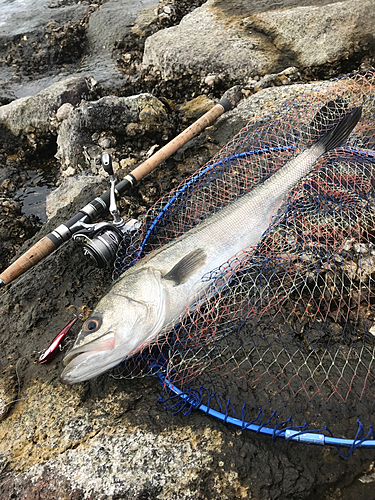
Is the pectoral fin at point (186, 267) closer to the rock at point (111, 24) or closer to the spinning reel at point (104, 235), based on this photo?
the spinning reel at point (104, 235)

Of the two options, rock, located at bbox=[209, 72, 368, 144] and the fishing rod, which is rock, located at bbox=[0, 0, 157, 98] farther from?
the fishing rod

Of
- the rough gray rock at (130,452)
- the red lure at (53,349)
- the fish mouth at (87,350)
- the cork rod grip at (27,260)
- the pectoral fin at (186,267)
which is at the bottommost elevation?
the rough gray rock at (130,452)

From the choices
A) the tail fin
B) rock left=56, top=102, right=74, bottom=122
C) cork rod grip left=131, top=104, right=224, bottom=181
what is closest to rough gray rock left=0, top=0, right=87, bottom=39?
rock left=56, top=102, right=74, bottom=122

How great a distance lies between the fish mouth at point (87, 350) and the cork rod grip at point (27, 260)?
4.31ft

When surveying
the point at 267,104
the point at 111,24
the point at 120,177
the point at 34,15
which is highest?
the point at 34,15

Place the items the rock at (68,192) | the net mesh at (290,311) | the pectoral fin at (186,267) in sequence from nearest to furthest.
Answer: the net mesh at (290,311), the pectoral fin at (186,267), the rock at (68,192)

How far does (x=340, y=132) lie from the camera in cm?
436

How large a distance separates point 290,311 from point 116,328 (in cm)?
172

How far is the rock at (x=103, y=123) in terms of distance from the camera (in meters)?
6.20

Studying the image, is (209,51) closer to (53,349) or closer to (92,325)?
(92,325)

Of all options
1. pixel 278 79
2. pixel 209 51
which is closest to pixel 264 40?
pixel 209 51

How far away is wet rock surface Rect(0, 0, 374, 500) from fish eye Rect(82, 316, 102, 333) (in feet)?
1.57

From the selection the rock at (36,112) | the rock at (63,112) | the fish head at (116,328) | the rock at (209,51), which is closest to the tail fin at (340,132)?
the fish head at (116,328)

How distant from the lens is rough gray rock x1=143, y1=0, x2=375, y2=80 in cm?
691
